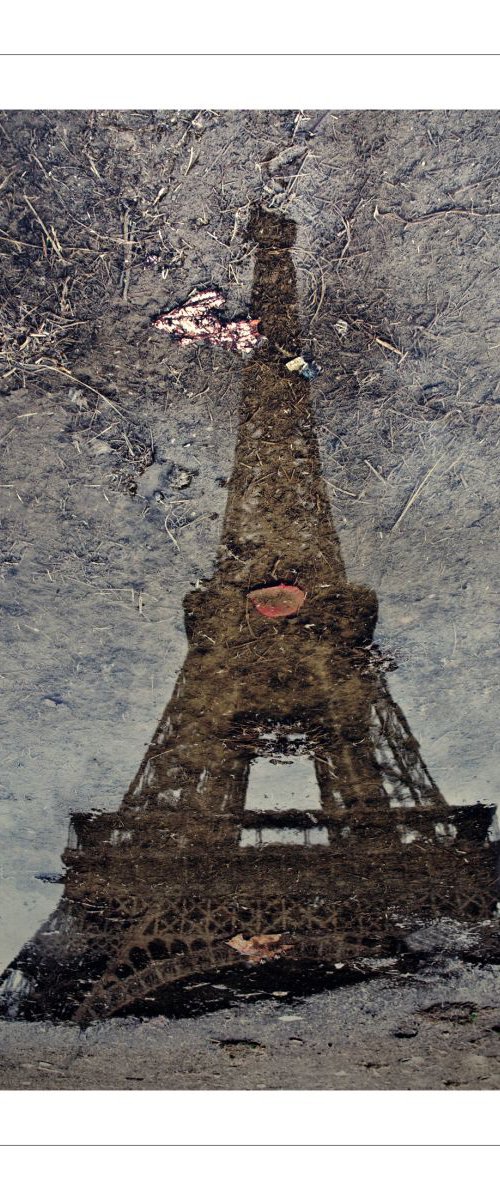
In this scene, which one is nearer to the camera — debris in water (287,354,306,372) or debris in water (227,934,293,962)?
debris in water (287,354,306,372)

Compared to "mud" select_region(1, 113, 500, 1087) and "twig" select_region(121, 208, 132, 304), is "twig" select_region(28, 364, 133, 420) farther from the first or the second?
"twig" select_region(121, 208, 132, 304)

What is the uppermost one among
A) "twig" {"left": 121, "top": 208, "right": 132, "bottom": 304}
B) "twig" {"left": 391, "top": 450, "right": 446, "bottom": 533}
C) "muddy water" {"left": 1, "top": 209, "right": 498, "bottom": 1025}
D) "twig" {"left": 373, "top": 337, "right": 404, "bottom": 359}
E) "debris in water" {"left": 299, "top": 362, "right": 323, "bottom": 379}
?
"twig" {"left": 121, "top": 208, "right": 132, "bottom": 304}

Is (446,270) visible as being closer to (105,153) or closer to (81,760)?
(105,153)

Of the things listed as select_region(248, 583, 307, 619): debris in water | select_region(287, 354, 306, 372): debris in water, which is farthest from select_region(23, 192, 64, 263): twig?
select_region(248, 583, 307, 619): debris in water

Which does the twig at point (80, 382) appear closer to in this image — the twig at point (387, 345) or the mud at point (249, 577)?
the mud at point (249, 577)

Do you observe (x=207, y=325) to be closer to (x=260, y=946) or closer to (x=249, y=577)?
(x=249, y=577)

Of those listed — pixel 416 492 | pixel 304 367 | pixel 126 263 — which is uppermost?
pixel 126 263

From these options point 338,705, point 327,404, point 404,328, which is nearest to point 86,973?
point 338,705

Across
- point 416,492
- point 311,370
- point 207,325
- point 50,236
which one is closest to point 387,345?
point 311,370
